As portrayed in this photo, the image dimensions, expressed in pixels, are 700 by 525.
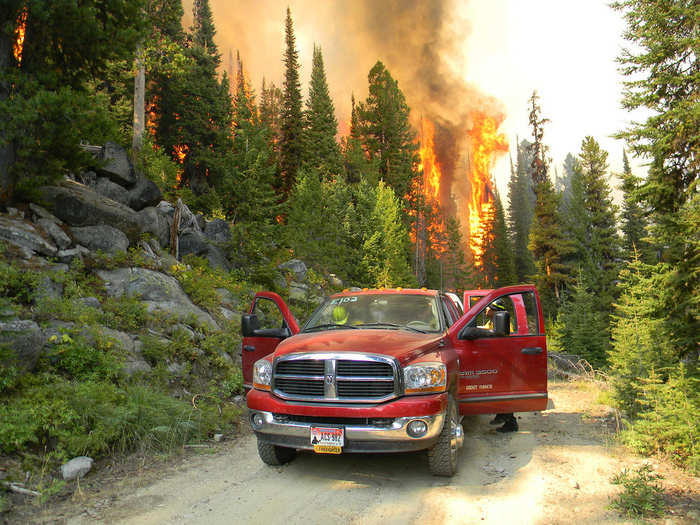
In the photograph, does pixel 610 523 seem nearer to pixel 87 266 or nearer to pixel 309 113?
pixel 87 266

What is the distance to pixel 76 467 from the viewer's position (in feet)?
16.0


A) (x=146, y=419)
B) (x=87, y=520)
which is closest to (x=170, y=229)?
(x=146, y=419)

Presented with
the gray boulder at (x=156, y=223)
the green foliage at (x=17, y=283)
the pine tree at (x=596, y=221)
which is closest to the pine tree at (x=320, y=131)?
the pine tree at (x=596, y=221)

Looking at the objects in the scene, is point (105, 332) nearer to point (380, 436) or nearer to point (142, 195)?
point (380, 436)

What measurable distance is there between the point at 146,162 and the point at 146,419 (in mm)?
17361

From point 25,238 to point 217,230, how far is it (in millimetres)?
11240

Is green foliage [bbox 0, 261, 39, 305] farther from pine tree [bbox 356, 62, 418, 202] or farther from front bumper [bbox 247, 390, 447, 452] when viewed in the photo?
pine tree [bbox 356, 62, 418, 202]

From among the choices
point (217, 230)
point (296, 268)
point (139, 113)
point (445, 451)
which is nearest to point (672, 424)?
point (445, 451)

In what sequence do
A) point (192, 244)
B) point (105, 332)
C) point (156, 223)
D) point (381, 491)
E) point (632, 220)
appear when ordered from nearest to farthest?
1. point (381, 491)
2. point (105, 332)
3. point (156, 223)
4. point (192, 244)
5. point (632, 220)

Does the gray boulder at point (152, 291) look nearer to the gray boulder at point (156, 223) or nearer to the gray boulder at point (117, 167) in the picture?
the gray boulder at point (156, 223)

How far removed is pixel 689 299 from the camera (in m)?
7.43

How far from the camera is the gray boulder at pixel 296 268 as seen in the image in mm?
24305

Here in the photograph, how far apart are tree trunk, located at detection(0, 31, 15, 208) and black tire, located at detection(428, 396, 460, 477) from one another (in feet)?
36.2

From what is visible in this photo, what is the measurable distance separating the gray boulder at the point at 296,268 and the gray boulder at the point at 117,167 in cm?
953
